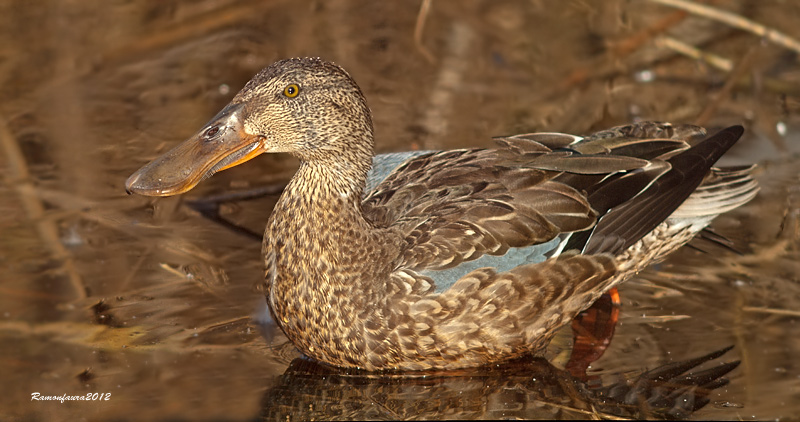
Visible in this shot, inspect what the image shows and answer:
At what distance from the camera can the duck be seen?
530cm

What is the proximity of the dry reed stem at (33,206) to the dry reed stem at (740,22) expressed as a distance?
18.6ft

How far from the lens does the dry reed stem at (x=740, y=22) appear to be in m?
8.73

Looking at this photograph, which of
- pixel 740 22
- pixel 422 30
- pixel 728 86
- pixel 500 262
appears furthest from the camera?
pixel 422 30

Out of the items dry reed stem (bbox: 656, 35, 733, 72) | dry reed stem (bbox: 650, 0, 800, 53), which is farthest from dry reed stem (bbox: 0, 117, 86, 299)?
dry reed stem (bbox: 656, 35, 733, 72)

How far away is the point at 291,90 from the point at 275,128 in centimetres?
22

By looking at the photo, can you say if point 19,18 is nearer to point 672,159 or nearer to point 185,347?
point 185,347

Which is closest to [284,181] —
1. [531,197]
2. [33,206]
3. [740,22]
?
[33,206]

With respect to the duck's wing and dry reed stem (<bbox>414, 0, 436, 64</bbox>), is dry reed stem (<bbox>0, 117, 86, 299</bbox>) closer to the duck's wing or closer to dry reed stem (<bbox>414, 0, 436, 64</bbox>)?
the duck's wing

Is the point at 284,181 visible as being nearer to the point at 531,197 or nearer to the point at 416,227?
the point at 416,227

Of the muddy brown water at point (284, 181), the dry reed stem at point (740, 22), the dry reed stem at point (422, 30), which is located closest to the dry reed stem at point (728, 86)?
the muddy brown water at point (284, 181)

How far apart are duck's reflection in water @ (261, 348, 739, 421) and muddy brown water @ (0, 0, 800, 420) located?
0.02 m

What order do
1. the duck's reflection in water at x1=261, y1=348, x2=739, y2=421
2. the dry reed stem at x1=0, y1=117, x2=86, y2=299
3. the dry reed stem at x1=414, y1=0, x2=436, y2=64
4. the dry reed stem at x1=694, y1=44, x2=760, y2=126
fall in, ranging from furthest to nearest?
the dry reed stem at x1=414, y1=0, x2=436, y2=64 < the dry reed stem at x1=694, y1=44, x2=760, y2=126 < the dry reed stem at x1=0, y1=117, x2=86, y2=299 < the duck's reflection in water at x1=261, y1=348, x2=739, y2=421

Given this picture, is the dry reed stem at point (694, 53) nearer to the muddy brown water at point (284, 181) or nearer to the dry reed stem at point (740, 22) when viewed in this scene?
the muddy brown water at point (284, 181)

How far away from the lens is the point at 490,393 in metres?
5.31
